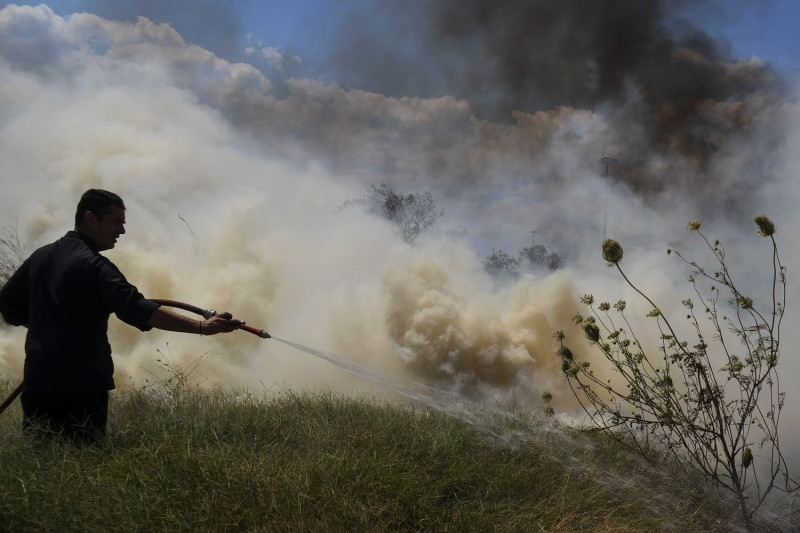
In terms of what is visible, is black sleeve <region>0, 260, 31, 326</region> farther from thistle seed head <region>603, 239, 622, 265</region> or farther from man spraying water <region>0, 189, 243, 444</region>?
thistle seed head <region>603, 239, 622, 265</region>

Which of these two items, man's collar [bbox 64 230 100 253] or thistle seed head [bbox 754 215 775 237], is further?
thistle seed head [bbox 754 215 775 237]

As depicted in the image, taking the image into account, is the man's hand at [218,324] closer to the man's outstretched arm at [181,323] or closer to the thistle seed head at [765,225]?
the man's outstretched arm at [181,323]

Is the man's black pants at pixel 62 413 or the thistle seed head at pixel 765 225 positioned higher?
the thistle seed head at pixel 765 225

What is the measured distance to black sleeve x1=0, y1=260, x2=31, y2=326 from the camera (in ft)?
17.6

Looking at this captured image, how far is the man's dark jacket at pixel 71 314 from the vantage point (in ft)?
16.3

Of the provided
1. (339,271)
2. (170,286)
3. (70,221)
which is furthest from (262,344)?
(70,221)

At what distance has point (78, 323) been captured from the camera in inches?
199

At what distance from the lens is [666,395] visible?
6039 millimetres

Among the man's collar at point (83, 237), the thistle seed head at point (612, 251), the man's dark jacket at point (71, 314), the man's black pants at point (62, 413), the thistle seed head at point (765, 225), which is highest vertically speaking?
the thistle seed head at point (765, 225)

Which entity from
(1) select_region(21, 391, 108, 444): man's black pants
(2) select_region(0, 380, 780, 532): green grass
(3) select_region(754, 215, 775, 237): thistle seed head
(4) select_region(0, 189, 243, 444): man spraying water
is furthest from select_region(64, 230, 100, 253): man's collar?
(3) select_region(754, 215, 775, 237): thistle seed head

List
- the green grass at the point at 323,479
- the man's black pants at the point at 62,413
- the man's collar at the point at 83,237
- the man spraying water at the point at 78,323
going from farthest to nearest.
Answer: the man's collar at the point at 83,237
the man's black pants at the point at 62,413
the man spraying water at the point at 78,323
the green grass at the point at 323,479

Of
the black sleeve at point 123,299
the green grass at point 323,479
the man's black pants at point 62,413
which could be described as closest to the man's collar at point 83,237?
the black sleeve at point 123,299

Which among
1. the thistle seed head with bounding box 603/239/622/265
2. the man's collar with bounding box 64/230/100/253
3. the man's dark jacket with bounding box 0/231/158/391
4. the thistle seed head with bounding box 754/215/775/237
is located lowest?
the man's dark jacket with bounding box 0/231/158/391

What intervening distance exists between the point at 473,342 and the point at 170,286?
6.94 metres
